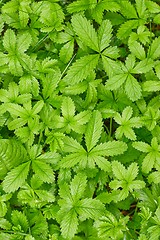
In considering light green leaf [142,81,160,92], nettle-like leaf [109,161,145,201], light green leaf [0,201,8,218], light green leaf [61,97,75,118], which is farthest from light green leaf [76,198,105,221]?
light green leaf [142,81,160,92]

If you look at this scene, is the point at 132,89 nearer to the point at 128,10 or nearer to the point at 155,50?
the point at 155,50

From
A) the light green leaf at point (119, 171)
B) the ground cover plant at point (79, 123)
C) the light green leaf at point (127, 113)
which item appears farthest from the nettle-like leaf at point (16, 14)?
the light green leaf at point (119, 171)

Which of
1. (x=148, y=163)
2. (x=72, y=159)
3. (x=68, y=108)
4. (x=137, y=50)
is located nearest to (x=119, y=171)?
(x=148, y=163)

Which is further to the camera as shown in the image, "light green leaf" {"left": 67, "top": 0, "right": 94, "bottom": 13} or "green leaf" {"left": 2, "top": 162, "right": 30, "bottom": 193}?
"light green leaf" {"left": 67, "top": 0, "right": 94, "bottom": 13}

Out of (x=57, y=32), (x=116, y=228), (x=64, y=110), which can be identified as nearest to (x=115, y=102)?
(x=64, y=110)

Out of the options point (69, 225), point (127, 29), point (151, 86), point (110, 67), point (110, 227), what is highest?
point (127, 29)

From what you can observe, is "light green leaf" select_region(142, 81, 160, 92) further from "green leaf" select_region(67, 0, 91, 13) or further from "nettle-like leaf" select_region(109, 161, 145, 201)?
"green leaf" select_region(67, 0, 91, 13)

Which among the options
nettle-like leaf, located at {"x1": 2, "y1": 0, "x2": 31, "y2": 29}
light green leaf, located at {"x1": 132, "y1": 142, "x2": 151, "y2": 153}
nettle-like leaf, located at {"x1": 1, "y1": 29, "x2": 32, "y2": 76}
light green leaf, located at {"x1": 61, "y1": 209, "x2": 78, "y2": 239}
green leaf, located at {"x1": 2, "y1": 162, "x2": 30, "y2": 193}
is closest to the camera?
light green leaf, located at {"x1": 61, "y1": 209, "x2": 78, "y2": 239}
